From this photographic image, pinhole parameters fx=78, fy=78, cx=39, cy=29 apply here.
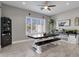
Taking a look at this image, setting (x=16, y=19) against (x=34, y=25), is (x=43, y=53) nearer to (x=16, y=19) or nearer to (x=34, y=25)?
(x=16, y=19)

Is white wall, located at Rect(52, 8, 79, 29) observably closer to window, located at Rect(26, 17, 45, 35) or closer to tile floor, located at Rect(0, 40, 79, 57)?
window, located at Rect(26, 17, 45, 35)

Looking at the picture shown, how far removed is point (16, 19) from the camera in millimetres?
5953

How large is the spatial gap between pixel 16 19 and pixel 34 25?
2.17m

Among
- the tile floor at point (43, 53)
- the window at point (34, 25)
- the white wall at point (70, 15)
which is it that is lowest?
the tile floor at point (43, 53)

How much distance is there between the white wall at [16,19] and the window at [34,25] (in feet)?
2.03

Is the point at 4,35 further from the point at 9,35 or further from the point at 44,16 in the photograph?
the point at 44,16

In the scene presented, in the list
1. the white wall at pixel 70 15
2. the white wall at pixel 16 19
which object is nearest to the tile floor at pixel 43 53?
the white wall at pixel 16 19

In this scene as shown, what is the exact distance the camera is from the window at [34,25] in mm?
7040

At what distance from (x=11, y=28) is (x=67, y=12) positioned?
4.87 m

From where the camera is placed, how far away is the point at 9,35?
209 inches

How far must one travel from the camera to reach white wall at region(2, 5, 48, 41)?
5378mm

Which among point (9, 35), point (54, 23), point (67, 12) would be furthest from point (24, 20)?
point (67, 12)

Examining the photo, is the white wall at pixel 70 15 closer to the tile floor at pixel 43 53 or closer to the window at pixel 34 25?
the window at pixel 34 25

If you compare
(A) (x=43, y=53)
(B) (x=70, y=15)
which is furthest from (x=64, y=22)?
(A) (x=43, y=53)
